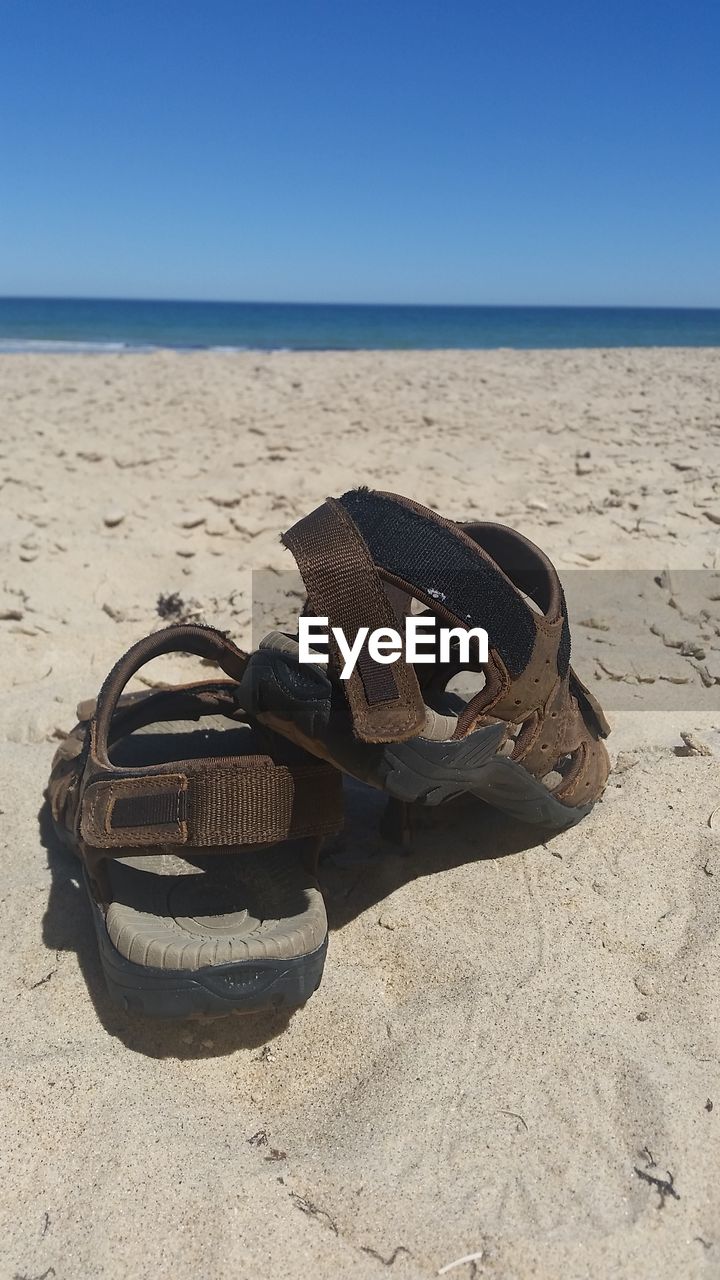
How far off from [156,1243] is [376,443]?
5.12 metres

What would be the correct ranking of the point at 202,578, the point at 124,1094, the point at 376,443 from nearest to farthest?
the point at 124,1094 → the point at 202,578 → the point at 376,443

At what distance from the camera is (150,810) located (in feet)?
6.68

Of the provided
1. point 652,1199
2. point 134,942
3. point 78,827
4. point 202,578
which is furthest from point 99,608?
point 652,1199

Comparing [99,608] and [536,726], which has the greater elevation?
[536,726]

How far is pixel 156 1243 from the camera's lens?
1554 mm

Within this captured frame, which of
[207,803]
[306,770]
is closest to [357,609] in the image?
[306,770]

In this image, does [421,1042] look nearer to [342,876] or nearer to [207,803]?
[342,876]

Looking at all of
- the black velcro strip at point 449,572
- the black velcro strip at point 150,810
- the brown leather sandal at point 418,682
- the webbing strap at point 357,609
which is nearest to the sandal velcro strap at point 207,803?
the black velcro strip at point 150,810

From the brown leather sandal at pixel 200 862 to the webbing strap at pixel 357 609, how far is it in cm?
31

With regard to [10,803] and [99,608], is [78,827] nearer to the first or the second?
[10,803]

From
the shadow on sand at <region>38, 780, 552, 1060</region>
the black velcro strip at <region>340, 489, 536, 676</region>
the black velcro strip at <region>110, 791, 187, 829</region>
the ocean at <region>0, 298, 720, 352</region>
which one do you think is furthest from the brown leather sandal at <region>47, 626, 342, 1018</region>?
the ocean at <region>0, 298, 720, 352</region>

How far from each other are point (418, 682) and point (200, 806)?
2.01 feet

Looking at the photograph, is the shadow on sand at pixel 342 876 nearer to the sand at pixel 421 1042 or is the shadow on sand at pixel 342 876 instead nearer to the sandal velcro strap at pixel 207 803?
the sand at pixel 421 1042

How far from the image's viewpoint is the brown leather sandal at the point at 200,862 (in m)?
1.87
